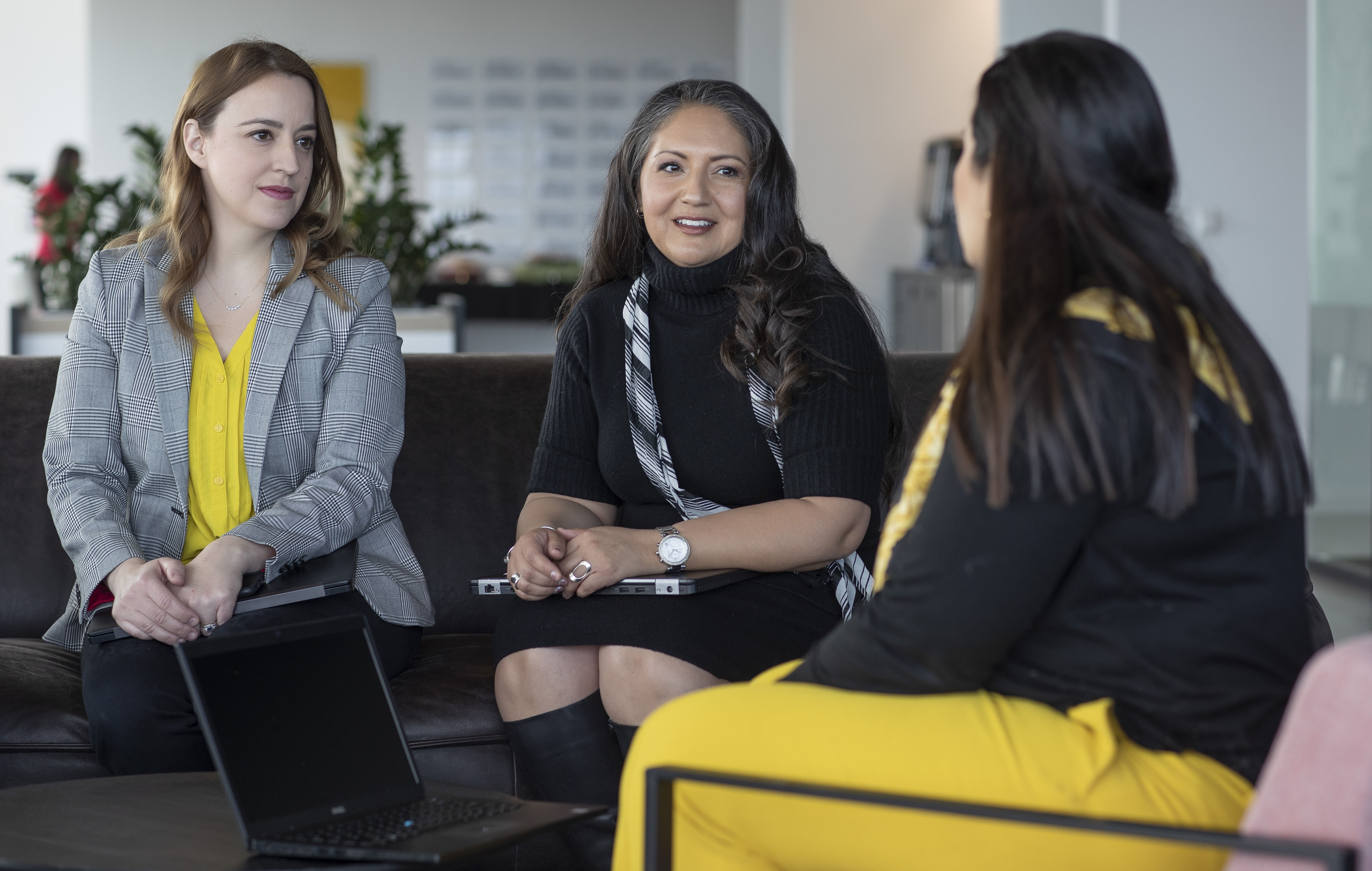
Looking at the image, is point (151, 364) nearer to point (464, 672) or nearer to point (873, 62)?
point (464, 672)

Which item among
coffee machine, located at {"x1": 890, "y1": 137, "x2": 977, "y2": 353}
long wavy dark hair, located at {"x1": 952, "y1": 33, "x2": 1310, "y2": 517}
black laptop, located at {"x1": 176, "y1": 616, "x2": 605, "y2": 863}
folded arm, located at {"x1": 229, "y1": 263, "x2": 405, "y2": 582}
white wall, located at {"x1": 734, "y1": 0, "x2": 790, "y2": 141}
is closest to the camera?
long wavy dark hair, located at {"x1": 952, "y1": 33, "x2": 1310, "y2": 517}

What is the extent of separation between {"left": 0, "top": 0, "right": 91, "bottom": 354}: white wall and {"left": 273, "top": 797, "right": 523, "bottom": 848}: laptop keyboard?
8.49m

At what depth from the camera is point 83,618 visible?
6.54 feet

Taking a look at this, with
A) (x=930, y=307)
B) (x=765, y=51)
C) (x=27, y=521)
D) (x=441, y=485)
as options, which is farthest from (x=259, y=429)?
(x=765, y=51)

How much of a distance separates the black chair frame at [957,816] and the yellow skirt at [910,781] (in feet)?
0.15

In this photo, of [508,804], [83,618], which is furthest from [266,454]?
[508,804]

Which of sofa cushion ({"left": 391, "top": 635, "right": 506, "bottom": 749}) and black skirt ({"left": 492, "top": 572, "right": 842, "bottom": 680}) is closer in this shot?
black skirt ({"left": 492, "top": 572, "right": 842, "bottom": 680})

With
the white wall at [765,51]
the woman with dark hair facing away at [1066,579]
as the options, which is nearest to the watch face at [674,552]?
the woman with dark hair facing away at [1066,579]

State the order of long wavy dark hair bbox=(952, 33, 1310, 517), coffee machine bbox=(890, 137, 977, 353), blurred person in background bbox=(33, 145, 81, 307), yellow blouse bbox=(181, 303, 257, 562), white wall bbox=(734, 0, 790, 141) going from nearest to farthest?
long wavy dark hair bbox=(952, 33, 1310, 517)
yellow blouse bbox=(181, 303, 257, 562)
blurred person in background bbox=(33, 145, 81, 307)
coffee machine bbox=(890, 137, 977, 353)
white wall bbox=(734, 0, 790, 141)

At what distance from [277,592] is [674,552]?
578 mm

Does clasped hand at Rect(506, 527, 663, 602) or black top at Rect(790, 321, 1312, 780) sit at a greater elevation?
black top at Rect(790, 321, 1312, 780)

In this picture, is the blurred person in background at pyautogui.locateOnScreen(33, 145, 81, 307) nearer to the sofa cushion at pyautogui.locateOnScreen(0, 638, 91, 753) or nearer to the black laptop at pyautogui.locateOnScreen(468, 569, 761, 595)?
the sofa cushion at pyautogui.locateOnScreen(0, 638, 91, 753)

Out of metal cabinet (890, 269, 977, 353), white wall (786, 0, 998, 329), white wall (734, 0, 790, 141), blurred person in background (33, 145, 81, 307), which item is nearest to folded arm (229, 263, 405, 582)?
blurred person in background (33, 145, 81, 307)

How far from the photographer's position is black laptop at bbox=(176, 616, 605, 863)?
1188 mm
